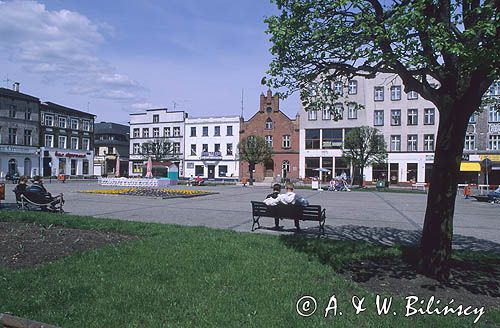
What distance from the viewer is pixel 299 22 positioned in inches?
245

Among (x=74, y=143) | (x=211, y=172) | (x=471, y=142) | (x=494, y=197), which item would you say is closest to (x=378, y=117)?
(x=471, y=142)

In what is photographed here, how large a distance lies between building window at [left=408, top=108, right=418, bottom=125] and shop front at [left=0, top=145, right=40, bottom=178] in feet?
186

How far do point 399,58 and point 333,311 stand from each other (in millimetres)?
3650

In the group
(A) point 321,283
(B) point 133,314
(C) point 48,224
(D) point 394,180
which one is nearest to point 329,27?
(A) point 321,283

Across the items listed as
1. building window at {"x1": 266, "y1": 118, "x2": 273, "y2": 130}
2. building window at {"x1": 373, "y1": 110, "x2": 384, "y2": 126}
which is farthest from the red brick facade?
building window at {"x1": 373, "y1": 110, "x2": 384, "y2": 126}

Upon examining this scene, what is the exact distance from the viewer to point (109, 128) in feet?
280

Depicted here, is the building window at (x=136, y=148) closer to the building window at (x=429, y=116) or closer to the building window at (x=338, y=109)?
the building window at (x=429, y=116)

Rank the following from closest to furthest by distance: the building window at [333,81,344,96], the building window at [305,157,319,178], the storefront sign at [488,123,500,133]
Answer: the building window at [333,81,344,96], the storefront sign at [488,123,500,133], the building window at [305,157,319,178]

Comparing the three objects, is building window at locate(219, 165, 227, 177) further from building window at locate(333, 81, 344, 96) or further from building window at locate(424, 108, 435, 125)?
building window at locate(333, 81, 344, 96)

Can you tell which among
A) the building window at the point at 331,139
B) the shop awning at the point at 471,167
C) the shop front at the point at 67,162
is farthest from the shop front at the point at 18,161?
the shop awning at the point at 471,167

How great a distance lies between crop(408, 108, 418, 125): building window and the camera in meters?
53.0

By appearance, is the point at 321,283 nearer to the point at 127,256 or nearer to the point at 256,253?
the point at 256,253

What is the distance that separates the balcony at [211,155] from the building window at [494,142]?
39.8 metres

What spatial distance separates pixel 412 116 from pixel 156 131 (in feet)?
146
